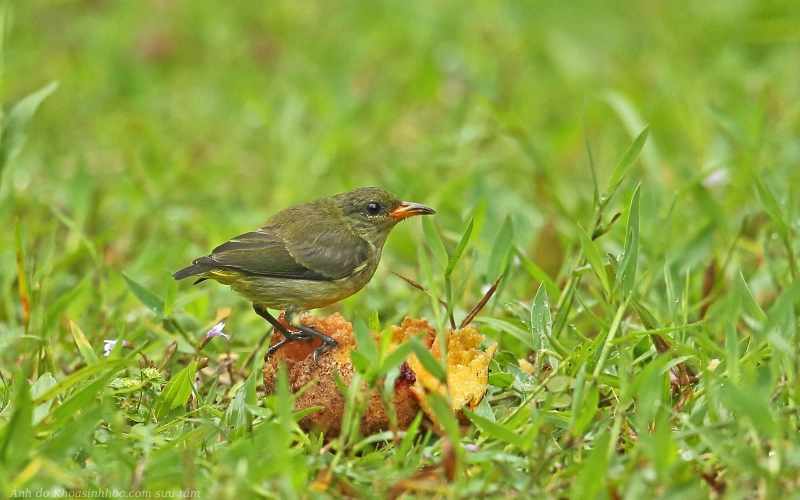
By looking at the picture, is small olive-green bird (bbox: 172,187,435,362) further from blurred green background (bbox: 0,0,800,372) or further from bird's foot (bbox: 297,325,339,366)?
blurred green background (bbox: 0,0,800,372)

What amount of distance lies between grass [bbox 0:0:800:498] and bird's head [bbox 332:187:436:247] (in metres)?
0.24

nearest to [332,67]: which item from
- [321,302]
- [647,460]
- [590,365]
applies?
[321,302]

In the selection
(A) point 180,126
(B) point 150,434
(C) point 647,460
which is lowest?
(A) point 180,126

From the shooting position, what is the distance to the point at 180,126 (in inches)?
271

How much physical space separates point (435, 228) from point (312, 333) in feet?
2.21

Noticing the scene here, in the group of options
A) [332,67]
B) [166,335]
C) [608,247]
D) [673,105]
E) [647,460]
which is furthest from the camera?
[332,67]

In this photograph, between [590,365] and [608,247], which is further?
[608,247]

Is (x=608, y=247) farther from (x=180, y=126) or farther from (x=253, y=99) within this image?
(x=180, y=126)

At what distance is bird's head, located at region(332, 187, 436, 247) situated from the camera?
4.32m

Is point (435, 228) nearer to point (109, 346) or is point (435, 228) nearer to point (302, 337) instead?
point (302, 337)

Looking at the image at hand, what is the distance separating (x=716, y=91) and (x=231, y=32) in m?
4.04

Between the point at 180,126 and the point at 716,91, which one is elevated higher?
the point at 716,91

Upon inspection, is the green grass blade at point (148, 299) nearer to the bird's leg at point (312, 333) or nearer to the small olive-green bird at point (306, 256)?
the small olive-green bird at point (306, 256)

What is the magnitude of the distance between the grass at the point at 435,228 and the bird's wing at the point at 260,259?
0.23 m
